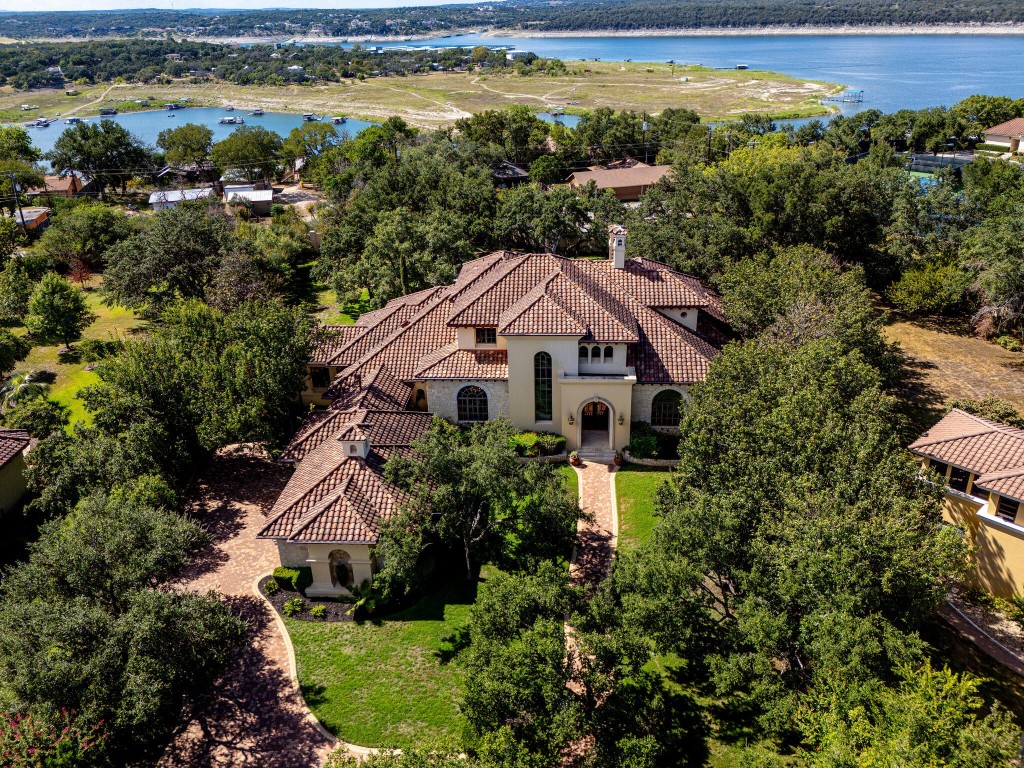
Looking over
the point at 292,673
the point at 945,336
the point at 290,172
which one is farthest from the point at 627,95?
the point at 292,673

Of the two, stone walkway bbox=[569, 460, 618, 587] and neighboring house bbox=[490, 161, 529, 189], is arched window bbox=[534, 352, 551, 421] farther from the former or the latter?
neighboring house bbox=[490, 161, 529, 189]

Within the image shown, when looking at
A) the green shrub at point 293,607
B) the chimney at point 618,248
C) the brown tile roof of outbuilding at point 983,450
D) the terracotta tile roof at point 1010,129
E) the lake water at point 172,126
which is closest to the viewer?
the brown tile roof of outbuilding at point 983,450

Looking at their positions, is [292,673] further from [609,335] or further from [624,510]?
[609,335]

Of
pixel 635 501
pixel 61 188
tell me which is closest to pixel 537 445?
pixel 635 501

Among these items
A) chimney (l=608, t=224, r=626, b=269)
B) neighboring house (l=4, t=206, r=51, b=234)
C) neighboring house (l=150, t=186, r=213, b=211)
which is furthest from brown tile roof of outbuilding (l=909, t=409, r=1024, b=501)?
neighboring house (l=4, t=206, r=51, b=234)

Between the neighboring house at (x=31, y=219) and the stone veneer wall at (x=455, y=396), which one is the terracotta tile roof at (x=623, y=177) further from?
the neighboring house at (x=31, y=219)

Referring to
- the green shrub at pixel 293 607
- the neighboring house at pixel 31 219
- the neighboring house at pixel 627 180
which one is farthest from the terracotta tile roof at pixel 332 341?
the neighboring house at pixel 31 219
